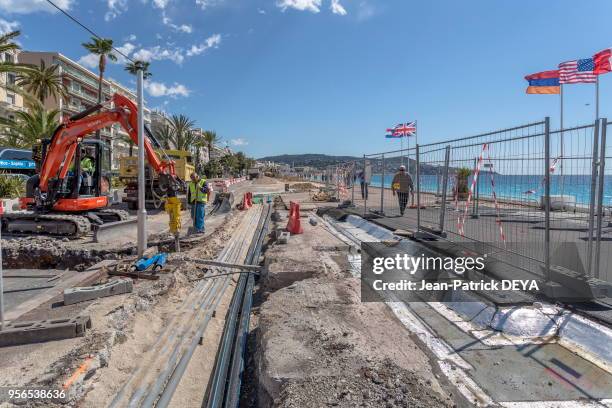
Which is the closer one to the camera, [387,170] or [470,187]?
[470,187]

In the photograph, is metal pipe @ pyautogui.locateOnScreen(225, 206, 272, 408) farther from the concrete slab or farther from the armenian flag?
the armenian flag

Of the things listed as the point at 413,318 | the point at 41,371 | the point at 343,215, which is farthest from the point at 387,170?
the point at 41,371

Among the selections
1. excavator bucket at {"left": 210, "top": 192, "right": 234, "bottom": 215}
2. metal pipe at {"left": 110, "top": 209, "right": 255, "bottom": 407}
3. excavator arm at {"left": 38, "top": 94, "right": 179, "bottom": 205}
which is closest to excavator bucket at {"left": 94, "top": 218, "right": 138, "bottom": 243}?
excavator arm at {"left": 38, "top": 94, "right": 179, "bottom": 205}

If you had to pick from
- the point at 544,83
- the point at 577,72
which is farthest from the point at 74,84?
the point at 577,72

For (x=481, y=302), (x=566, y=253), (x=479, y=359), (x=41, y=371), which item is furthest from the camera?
Answer: (x=566, y=253)

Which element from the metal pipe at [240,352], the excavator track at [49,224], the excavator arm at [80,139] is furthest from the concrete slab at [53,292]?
the excavator arm at [80,139]

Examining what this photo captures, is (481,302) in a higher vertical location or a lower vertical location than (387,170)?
lower

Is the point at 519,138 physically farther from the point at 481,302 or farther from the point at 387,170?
the point at 387,170

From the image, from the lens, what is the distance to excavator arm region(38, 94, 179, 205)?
415 inches

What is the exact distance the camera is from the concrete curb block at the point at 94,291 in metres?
5.50

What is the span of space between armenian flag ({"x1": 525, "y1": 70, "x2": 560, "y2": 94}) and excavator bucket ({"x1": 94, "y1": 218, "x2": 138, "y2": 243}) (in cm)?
1933

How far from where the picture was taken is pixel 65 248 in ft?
29.5

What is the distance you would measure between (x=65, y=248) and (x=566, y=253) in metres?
9.85

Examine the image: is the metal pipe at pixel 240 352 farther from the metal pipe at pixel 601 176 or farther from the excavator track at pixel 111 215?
the excavator track at pixel 111 215
